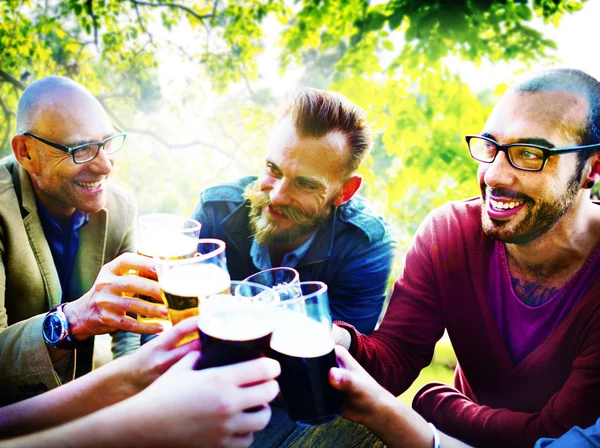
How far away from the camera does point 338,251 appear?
2.57 metres

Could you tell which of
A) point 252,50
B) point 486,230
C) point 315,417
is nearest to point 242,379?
point 315,417

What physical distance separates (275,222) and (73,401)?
1.43 m

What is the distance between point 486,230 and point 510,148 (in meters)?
0.36

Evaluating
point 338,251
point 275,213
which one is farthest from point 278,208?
point 338,251

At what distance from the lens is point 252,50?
189 inches

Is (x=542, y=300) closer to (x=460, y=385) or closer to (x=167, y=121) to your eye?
(x=460, y=385)

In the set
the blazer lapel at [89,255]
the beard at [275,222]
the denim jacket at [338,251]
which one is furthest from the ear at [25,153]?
the beard at [275,222]

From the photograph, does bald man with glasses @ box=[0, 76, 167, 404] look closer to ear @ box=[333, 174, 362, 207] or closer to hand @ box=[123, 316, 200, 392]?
hand @ box=[123, 316, 200, 392]

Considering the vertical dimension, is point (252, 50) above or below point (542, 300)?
above

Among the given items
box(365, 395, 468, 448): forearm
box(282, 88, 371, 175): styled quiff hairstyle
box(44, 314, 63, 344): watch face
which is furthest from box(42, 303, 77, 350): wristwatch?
box(282, 88, 371, 175): styled quiff hairstyle

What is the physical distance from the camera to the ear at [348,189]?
8.42ft

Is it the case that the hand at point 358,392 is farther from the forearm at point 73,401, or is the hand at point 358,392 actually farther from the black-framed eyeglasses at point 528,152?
the black-framed eyeglasses at point 528,152

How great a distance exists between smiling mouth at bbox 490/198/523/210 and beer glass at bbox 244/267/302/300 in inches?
38.8

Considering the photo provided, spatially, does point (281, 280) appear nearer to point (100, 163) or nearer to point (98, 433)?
point (98, 433)
